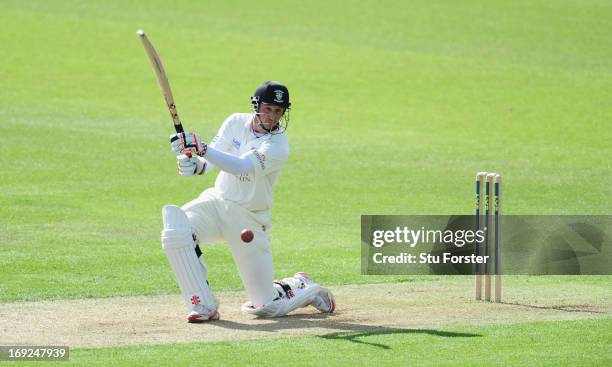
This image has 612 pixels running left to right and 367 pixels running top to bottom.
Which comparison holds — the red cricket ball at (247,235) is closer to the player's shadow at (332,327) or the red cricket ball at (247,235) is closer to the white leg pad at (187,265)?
the white leg pad at (187,265)

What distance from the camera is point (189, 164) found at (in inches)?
363

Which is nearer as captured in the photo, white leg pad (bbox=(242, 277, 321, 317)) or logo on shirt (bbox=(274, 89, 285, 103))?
logo on shirt (bbox=(274, 89, 285, 103))

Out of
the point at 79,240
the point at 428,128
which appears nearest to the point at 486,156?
the point at 428,128

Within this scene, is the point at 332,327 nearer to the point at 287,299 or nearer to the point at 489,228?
the point at 287,299

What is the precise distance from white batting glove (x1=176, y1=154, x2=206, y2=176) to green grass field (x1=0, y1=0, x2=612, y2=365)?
1374 millimetres

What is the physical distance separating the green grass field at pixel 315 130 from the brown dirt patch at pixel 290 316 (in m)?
0.40

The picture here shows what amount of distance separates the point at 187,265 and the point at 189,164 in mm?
895

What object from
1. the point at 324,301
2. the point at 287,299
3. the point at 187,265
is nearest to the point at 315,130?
the point at 324,301

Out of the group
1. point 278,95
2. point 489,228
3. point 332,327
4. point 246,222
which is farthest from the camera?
point 489,228

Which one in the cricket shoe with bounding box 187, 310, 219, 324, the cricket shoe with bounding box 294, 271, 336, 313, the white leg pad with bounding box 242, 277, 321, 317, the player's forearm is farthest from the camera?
the cricket shoe with bounding box 294, 271, 336, 313

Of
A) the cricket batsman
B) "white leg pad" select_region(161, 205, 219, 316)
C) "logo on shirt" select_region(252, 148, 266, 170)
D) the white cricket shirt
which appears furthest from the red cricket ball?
"logo on shirt" select_region(252, 148, 266, 170)

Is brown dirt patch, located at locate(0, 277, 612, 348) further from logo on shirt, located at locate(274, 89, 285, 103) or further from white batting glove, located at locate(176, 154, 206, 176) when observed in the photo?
logo on shirt, located at locate(274, 89, 285, 103)

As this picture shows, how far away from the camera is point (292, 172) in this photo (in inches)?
709

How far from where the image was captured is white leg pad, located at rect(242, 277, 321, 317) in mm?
9969
